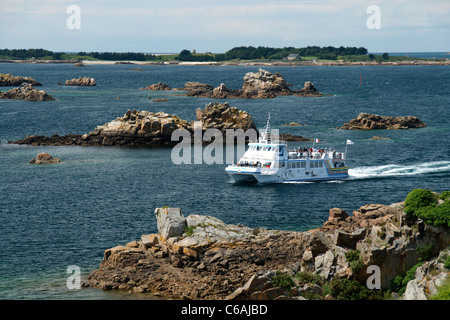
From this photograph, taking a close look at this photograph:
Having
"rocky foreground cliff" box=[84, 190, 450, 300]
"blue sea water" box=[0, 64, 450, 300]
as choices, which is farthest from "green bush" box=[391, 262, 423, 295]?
"blue sea water" box=[0, 64, 450, 300]

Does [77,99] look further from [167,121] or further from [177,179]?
[177,179]

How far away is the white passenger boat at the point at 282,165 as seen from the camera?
271ft

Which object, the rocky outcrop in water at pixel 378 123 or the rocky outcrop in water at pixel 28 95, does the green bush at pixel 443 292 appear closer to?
the rocky outcrop in water at pixel 378 123

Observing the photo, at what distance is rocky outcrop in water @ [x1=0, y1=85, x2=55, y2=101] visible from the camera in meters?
186

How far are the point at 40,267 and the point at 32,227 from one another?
12.4 m

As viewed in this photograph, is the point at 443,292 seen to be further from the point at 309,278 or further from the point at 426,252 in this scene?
the point at 309,278

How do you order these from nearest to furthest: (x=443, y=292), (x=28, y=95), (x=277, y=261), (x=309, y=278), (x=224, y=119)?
(x=443, y=292)
(x=309, y=278)
(x=277, y=261)
(x=224, y=119)
(x=28, y=95)

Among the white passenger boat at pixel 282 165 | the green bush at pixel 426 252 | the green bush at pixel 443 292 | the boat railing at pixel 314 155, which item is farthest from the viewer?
the boat railing at pixel 314 155

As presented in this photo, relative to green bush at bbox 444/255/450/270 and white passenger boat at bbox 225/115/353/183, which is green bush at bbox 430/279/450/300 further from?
white passenger boat at bbox 225/115/353/183

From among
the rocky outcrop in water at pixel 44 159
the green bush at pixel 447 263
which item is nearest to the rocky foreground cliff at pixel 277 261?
the green bush at pixel 447 263

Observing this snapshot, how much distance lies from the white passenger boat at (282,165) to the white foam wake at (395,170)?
3003 millimetres

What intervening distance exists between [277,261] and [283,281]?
463 centimetres

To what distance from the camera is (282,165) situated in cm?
8362

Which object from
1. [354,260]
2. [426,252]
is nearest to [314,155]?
[354,260]
